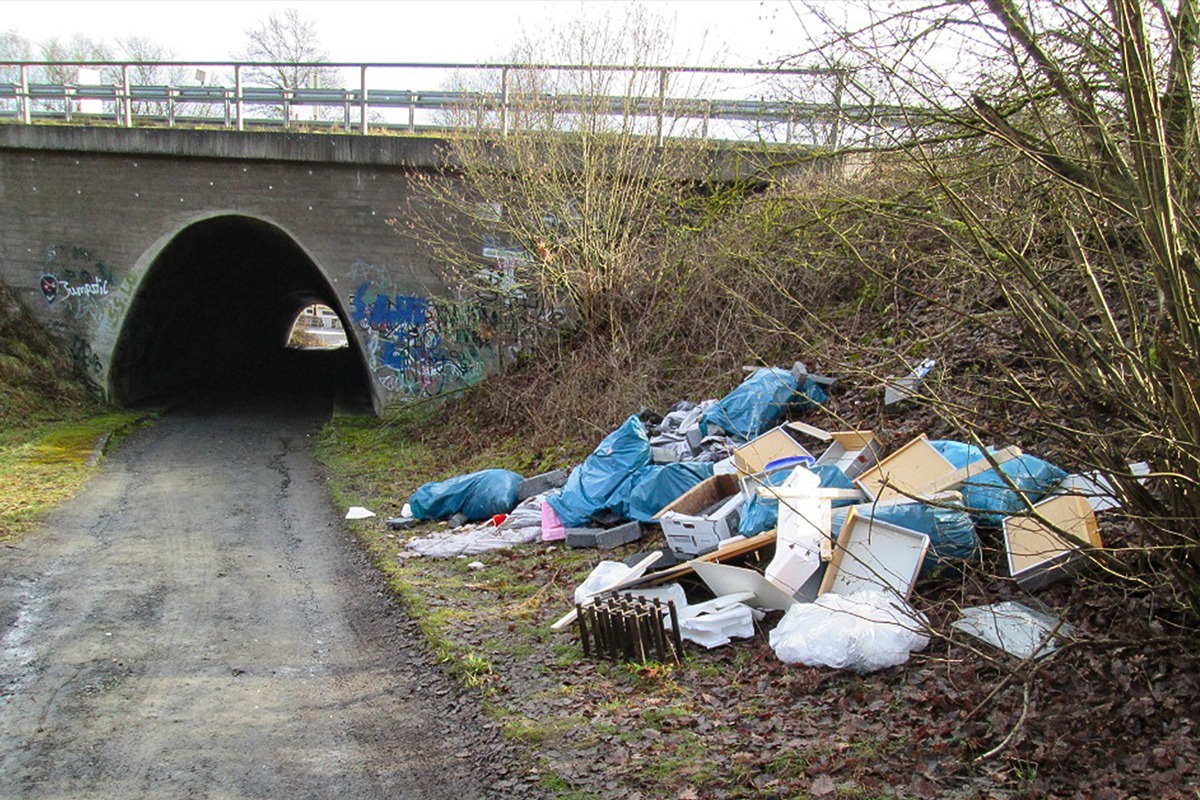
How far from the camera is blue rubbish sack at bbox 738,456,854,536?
307 inches

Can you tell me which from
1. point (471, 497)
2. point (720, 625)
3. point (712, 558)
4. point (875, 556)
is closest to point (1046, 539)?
point (875, 556)

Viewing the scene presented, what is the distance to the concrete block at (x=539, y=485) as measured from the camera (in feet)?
37.5

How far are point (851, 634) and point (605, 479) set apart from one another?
4.33m

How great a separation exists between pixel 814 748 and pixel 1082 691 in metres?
1.53

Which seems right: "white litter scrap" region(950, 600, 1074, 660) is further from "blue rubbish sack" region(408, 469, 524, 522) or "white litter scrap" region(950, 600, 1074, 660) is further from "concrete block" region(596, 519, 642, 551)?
"blue rubbish sack" region(408, 469, 524, 522)

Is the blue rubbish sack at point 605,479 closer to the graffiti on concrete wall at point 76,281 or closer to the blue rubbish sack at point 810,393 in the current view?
the blue rubbish sack at point 810,393

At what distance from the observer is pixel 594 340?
15.4 meters

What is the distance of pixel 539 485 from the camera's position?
11484 mm

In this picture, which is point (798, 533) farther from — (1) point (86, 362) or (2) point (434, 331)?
(1) point (86, 362)

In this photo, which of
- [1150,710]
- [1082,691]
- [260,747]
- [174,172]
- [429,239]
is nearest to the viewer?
[1150,710]

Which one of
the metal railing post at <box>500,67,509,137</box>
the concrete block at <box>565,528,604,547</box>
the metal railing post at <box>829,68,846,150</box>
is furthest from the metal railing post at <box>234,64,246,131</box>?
the metal railing post at <box>829,68,846,150</box>

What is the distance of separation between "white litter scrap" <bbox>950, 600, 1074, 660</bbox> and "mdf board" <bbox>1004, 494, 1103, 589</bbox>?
24 centimetres

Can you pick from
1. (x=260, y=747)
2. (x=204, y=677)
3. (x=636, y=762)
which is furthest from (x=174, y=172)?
(x=636, y=762)

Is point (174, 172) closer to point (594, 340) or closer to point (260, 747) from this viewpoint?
point (594, 340)
